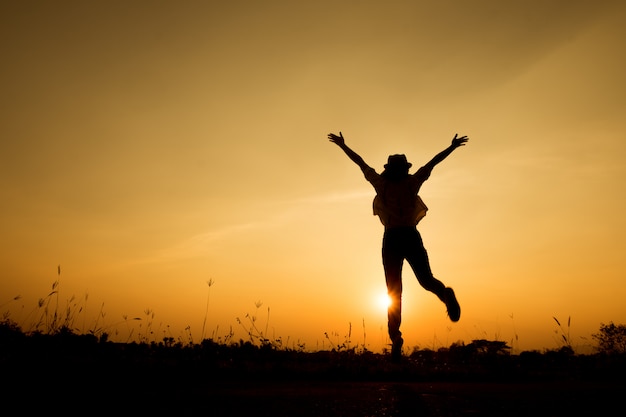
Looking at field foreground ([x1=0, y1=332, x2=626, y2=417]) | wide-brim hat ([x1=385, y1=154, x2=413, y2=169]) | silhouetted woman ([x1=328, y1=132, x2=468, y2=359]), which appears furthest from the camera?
wide-brim hat ([x1=385, y1=154, x2=413, y2=169])

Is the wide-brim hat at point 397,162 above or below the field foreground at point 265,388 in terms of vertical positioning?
above

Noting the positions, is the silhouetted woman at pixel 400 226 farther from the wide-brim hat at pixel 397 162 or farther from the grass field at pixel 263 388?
the grass field at pixel 263 388

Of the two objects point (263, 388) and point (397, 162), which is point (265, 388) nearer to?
point (263, 388)

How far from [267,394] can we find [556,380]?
3.34 metres

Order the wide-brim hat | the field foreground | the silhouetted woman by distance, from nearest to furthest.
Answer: the field foreground
the silhouetted woman
the wide-brim hat

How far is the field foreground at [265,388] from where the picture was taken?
2.45 metres

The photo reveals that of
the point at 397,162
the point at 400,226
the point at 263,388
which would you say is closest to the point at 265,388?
the point at 263,388

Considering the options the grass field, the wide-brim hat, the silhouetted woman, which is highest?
A: the wide-brim hat

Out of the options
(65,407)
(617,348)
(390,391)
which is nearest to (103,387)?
(65,407)

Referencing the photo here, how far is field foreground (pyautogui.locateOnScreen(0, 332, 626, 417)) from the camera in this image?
96.6 inches

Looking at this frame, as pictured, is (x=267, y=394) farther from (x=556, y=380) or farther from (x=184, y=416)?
(x=556, y=380)

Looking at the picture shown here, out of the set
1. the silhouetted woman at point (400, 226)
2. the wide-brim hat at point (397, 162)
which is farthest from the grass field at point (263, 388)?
the wide-brim hat at point (397, 162)

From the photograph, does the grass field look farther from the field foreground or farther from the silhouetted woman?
the silhouetted woman

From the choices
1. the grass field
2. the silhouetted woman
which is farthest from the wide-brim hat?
the grass field
